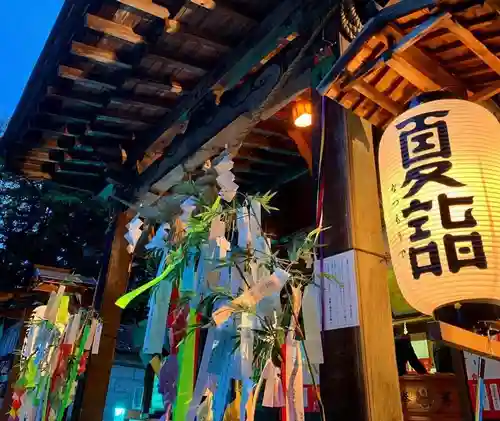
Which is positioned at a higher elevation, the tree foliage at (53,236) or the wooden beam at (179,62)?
the tree foliage at (53,236)

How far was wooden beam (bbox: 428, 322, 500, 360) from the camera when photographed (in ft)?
7.27

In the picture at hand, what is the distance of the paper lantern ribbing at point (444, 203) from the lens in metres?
2.42

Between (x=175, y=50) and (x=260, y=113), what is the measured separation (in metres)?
1.36

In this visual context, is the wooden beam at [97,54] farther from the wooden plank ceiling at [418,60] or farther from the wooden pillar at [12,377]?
the wooden pillar at [12,377]

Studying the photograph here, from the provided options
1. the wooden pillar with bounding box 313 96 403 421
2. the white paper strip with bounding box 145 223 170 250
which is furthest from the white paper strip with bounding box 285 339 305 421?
the white paper strip with bounding box 145 223 170 250

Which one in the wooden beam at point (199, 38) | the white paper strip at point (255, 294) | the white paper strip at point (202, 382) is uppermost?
the wooden beam at point (199, 38)

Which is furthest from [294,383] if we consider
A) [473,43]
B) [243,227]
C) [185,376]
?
[473,43]

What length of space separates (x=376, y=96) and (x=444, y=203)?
1.15 metres

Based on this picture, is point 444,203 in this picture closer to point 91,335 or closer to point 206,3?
point 206,3

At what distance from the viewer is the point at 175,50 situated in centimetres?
518

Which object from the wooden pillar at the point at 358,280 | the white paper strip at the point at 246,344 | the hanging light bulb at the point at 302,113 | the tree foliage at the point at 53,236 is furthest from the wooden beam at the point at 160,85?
the tree foliage at the point at 53,236

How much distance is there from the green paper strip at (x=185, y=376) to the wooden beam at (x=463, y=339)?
1734 millimetres

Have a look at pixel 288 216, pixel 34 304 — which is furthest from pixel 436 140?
pixel 34 304

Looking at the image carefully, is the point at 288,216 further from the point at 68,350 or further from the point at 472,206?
the point at 472,206
